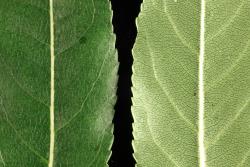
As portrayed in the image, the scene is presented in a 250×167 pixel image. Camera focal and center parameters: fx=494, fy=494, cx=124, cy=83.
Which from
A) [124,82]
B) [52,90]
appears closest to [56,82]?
[52,90]

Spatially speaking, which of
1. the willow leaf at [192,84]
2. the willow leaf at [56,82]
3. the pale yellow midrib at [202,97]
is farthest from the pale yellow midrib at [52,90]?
the pale yellow midrib at [202,97]

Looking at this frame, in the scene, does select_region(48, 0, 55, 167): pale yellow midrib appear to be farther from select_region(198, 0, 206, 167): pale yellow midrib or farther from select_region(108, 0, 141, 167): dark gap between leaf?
select_region(198, 0, 206, 167): pale yellow midrib

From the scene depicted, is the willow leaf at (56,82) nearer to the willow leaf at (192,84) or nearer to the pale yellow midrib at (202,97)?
the willow leaf at (192,84)

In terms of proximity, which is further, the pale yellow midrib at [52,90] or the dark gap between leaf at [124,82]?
the dark gap between leaf at [124,82]

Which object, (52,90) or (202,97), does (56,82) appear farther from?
(202,97)
